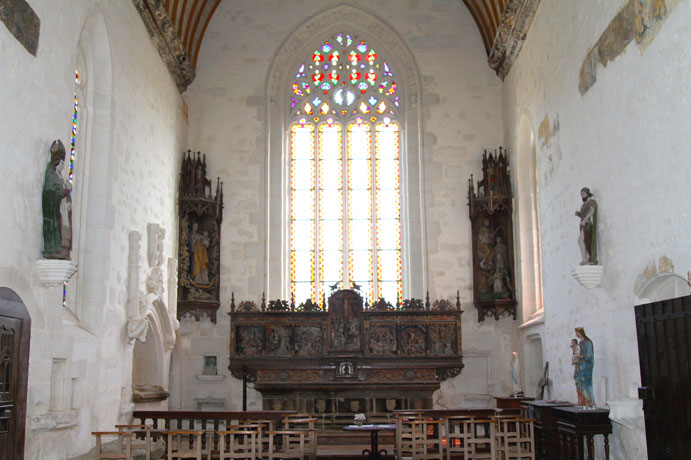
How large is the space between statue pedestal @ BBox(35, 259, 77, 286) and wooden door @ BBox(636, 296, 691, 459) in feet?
20.9

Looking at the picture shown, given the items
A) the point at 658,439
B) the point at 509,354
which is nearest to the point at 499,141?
the point at 509,354

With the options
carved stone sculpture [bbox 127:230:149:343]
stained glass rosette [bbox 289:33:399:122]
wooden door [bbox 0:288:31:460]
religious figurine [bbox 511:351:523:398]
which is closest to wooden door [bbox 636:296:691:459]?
religious figurine [bbox 511:351:523:398]

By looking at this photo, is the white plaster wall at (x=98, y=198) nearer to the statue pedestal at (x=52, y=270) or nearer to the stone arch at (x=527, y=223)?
the statue pedestal at (x=52, y=270)

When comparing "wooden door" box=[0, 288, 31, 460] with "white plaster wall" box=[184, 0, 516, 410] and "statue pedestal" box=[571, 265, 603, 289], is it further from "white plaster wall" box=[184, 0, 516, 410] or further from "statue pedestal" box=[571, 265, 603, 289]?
"white plaster wall" box=[184, 0, 516, 410]

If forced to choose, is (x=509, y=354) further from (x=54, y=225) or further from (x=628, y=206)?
(x=54, y=225)

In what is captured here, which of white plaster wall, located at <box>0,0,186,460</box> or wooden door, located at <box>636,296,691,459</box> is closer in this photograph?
wooden door, located at <box>636,296,691,459</box>

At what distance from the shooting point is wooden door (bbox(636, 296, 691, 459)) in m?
7.39

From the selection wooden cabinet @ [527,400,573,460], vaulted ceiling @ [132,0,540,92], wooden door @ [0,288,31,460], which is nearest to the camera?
wooden door @ [0,288,31,460]

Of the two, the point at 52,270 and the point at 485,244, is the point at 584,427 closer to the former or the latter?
the point at 52,270

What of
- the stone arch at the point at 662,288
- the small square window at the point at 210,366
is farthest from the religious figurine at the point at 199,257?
the stone arch at the point at 662,288

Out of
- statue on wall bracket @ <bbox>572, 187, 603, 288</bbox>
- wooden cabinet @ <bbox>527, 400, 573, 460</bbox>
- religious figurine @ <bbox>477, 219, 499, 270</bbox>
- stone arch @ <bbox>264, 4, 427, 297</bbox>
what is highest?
stone arch @ <bbox>264, 4, 427, 297</bbox>

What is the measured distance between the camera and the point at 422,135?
54.5 feet

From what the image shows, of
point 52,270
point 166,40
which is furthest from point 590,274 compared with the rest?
point 166,40

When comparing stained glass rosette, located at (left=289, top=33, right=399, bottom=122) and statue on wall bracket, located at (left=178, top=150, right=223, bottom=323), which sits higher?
stained glass rosette, located at (left=289, top=33, right=399, bottom=122)
